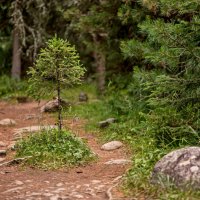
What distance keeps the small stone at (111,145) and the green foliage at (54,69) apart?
1532mm

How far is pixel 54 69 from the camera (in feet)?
26.2

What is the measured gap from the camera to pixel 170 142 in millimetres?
7516

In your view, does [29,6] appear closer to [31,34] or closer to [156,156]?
[31,34]

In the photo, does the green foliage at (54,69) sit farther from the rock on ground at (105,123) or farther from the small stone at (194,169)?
the small stone at (194,169)

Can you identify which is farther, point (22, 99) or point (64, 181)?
point (22, 99)

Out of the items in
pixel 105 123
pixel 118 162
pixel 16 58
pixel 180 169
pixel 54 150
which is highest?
pixel 16 58

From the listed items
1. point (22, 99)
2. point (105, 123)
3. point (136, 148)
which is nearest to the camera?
point (136, 148)

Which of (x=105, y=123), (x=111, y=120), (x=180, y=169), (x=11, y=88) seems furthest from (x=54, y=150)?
(x=11, y=88)

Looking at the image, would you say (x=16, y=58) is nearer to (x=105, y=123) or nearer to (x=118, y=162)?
(x=105, y=123)

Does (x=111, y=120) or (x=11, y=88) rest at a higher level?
(x=11, y=88)

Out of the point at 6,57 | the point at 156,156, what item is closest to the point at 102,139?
the point at 156,156

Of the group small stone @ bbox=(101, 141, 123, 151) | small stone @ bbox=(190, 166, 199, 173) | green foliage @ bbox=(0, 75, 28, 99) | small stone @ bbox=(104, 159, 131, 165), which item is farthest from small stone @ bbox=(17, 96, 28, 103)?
small stone @ bbox=(190, 166, 199, 173)

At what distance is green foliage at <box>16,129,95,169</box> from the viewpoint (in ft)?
24.2

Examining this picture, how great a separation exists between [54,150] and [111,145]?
5.17 ft
